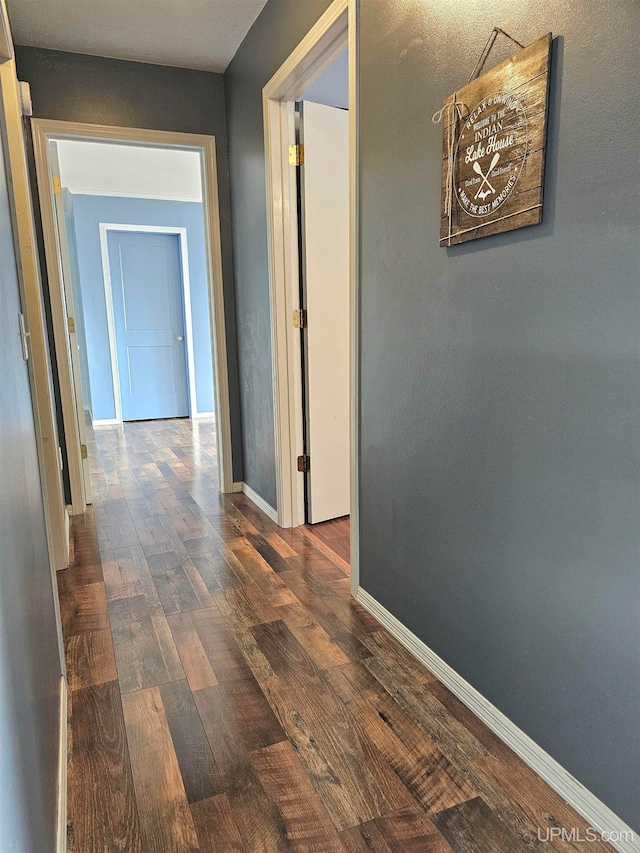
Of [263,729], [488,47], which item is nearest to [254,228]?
[488,47]

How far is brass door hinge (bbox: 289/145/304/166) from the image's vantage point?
2.56 meters

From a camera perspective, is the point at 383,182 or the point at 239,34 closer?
the point at 383,182

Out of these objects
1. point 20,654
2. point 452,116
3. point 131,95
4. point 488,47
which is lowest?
point 20,654

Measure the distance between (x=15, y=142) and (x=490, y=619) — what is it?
8.44 feet

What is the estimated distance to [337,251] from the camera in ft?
9.06

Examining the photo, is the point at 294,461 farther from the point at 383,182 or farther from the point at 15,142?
the point at 15,142

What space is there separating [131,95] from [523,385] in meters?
2.84

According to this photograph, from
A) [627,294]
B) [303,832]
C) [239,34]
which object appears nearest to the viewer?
[627,294]

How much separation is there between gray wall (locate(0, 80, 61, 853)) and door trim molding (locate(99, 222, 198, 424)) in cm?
515

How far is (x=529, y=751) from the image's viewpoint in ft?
4.23

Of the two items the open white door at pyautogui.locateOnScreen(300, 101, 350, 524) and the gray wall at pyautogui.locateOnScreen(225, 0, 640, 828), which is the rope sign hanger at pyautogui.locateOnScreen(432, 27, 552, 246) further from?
the open white door at pyautogui.locateOnScreen(300, 101, 350, 524)

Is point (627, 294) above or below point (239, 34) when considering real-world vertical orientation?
below

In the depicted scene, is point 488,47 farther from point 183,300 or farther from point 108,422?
point 108,422


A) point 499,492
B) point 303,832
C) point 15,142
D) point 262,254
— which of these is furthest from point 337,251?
point 303,832
